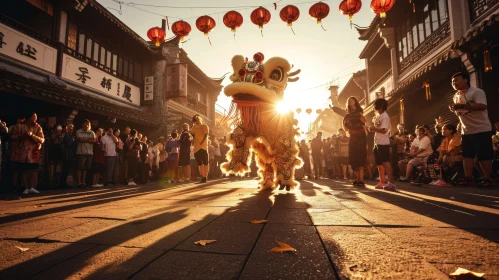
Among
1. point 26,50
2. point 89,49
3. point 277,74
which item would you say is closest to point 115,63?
point 89,49

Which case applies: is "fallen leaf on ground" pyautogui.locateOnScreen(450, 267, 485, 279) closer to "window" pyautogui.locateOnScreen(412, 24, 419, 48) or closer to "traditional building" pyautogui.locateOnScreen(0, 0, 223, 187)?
"traditional building" pyautogui.locateOnScreen(0, 0, 223, 187)

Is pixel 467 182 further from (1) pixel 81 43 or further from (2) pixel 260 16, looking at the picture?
(1) pixel 81 43

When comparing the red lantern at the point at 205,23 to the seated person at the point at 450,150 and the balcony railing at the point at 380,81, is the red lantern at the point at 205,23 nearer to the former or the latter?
the seated person at the point at 450,150

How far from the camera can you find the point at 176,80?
543 inches

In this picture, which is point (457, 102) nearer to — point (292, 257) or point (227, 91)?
point (227, 91)

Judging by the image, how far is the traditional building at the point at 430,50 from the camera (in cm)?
673

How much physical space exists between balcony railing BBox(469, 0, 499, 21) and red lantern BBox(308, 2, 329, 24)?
4.03 meters

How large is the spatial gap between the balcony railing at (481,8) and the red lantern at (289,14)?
4.82 m

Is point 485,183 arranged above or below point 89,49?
below

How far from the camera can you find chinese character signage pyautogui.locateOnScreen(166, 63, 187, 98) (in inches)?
537

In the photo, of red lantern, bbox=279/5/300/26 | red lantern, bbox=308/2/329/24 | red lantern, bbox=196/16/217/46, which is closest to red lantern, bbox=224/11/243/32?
red lantern, bbox=196/16/217/46

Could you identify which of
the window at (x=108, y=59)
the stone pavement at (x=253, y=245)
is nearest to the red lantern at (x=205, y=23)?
the window at (x=108, y=59)

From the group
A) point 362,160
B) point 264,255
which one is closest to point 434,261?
point 264,255

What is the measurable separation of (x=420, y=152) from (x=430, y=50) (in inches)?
218
